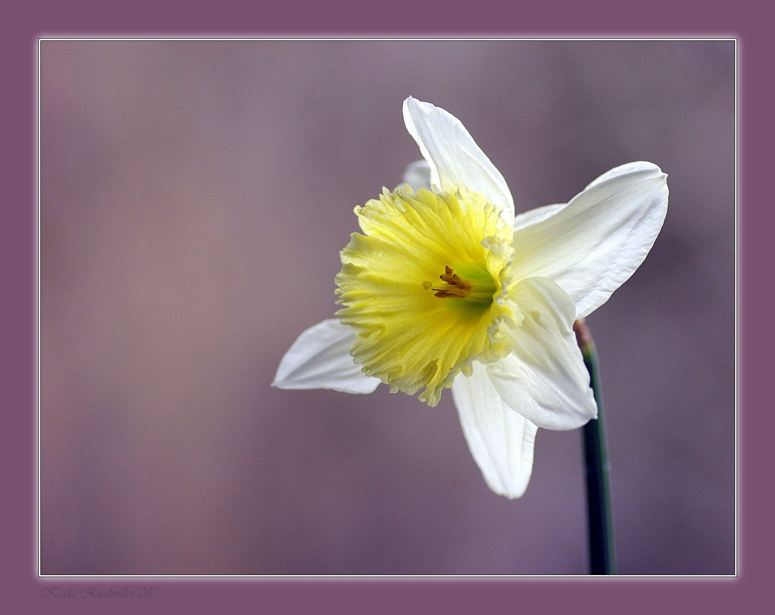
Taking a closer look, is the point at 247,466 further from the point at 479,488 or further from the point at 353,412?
the point at 479,488

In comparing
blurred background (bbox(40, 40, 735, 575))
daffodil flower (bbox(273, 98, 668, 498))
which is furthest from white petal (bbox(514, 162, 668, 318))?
blurred background (bbox(40, 40, 735, 575))

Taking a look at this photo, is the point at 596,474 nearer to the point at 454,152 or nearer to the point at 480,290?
the point at 480,290

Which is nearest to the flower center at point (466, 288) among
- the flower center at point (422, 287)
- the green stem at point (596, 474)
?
the flower center at point (422, 287)

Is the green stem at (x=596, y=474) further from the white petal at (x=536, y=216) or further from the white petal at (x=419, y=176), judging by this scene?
the white petal at (x=419, y=176)

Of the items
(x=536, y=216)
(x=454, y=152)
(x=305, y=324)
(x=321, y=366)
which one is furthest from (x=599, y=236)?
(x=305, y=324)

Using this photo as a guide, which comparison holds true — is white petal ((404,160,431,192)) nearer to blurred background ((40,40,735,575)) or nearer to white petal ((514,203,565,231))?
white petal ((514,203,565,231))

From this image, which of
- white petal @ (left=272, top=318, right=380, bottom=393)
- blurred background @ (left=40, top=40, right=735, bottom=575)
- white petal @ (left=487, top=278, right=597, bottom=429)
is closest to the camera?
white petal @ (left=487, top=278, right=597, bottom=429)
